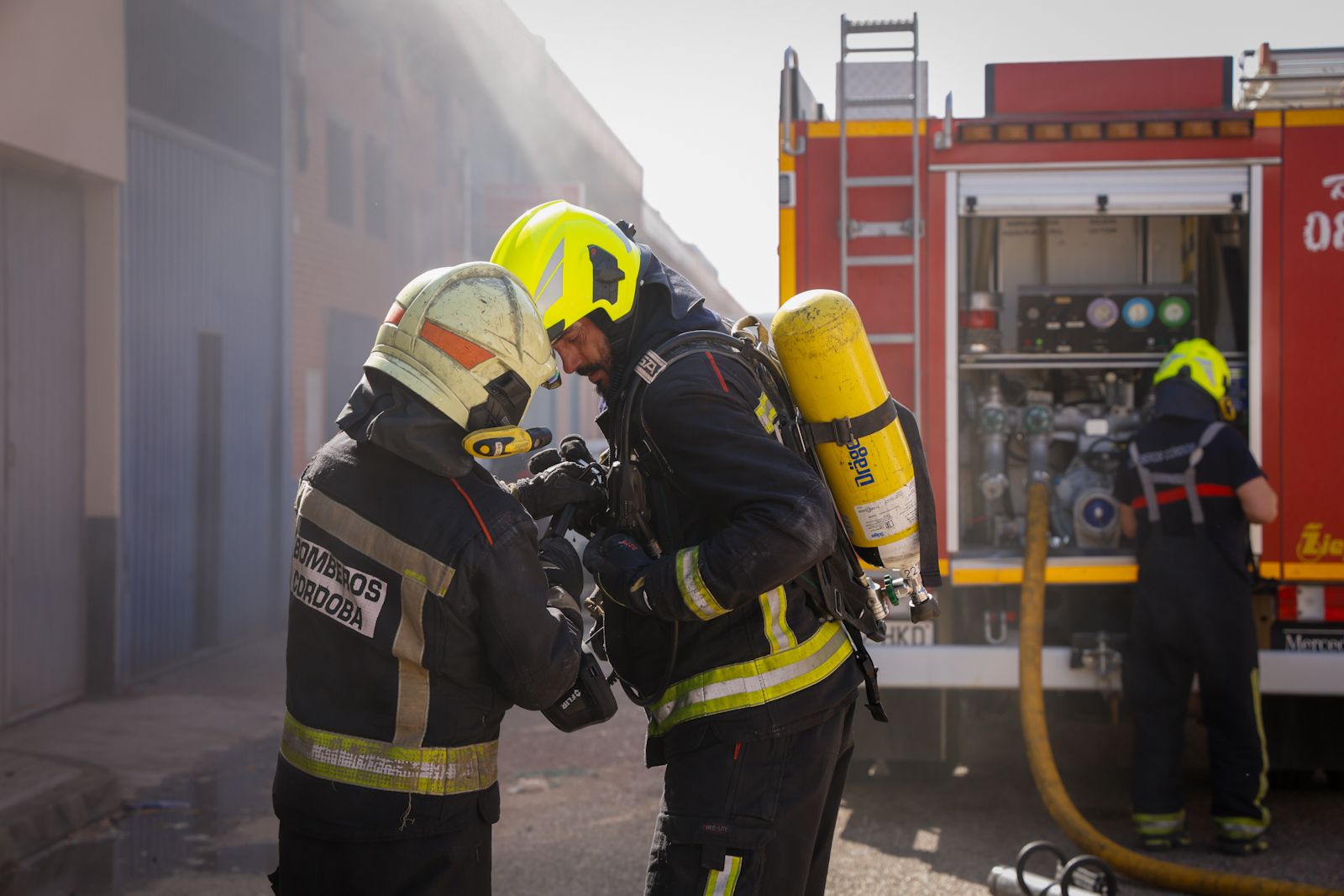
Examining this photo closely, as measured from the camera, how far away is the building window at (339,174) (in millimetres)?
12234

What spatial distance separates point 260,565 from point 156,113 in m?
3.59

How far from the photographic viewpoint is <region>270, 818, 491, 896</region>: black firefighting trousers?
2410 millimetres

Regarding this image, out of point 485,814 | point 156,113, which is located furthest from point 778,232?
point 156,113

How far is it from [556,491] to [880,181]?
3118mm

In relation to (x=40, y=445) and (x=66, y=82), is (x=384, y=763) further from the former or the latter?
(x=66, y=82)

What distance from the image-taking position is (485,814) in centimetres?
254

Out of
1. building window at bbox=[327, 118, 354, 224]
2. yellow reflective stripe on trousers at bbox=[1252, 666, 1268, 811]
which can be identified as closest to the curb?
yellow reflective stripe on trousers at bbox=[1252, 666, 1268, 811]

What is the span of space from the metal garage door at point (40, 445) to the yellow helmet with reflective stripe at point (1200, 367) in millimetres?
5748

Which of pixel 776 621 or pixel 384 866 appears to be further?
pixel 776 621

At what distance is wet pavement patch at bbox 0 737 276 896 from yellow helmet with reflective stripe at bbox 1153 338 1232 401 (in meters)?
4.06

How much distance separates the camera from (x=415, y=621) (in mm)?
2396

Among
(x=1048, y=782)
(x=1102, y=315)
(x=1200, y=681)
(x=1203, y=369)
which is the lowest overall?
(x=1048, y=782)

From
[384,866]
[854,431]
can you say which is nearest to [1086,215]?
[854,431]

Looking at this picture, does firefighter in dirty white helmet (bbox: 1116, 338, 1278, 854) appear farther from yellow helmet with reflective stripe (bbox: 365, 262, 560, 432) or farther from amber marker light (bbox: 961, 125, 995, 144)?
yellow helmet with reflective stripe (bbox: 365, 262, 560, 432)
